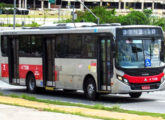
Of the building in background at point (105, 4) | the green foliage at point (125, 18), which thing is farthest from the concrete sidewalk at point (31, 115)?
the building in background at point (105, 4)

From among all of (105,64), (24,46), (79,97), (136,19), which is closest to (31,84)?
(24,46)

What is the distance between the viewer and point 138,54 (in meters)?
22.2

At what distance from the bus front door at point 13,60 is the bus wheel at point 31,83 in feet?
3.16

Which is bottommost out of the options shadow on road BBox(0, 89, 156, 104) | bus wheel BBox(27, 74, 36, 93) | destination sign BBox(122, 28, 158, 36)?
shadow on road BBox(0, 89, 156, 104)

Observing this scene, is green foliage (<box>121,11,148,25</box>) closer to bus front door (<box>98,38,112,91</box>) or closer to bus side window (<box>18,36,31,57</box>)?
bus side window (<box>18,36,31,57</box>)

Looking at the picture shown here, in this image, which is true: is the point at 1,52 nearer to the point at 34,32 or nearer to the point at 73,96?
the point at 34,32

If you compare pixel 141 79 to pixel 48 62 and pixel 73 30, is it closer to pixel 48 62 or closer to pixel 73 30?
pixel 73 30

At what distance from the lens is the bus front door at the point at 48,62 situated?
26.3m

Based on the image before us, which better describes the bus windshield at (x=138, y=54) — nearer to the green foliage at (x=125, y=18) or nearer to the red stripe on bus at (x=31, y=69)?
the red stripe on bus at (x=31, y=69)

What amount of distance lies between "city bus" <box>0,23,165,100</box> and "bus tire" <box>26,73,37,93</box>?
5 cm

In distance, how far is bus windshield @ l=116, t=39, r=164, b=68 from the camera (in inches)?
871

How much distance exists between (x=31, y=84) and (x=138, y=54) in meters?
7.84

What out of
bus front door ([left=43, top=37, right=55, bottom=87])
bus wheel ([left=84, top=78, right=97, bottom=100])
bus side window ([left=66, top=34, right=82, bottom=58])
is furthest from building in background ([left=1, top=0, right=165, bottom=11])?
bus wheel ([left=84, top=78, right=97, bottom=100])

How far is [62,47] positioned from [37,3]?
144m
